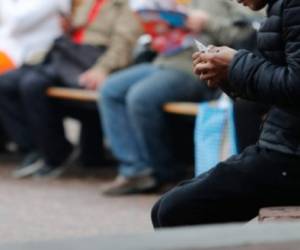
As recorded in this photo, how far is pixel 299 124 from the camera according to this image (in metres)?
4.09

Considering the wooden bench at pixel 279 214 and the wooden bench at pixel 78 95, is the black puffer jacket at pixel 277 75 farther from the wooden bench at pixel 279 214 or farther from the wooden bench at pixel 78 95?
the wooden bench at pixel 78 95

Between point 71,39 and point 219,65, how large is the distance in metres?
4.94

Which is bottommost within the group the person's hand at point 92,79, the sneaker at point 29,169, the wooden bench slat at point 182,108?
the sneaker at point 29,169

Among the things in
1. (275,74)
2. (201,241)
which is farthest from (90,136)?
(201,241)

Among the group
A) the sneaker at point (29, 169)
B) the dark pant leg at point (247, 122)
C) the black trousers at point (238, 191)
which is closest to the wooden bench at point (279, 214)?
the black trousers at point (238, 191)

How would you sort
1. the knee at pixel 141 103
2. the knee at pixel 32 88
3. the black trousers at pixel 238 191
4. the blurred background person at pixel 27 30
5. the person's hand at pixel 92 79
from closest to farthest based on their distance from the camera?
the black trousers at pixel 238 191 < the knee at pixel 141 103 < the person's hand at pixel 92 79 < the knee at pixel 32 88 < the blurred background person at pixel 27 30

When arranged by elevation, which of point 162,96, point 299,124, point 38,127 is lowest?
point 38,127

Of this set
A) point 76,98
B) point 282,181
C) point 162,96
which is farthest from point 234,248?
point 76,98

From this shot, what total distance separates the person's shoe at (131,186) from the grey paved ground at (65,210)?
0.06m

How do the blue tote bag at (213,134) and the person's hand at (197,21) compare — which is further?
the person's hand at (197,21)

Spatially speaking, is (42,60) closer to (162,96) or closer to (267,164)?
(162,96)

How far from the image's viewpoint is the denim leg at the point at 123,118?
801 cm

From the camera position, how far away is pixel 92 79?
339 inches

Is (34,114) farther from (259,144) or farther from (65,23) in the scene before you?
(259,144)
